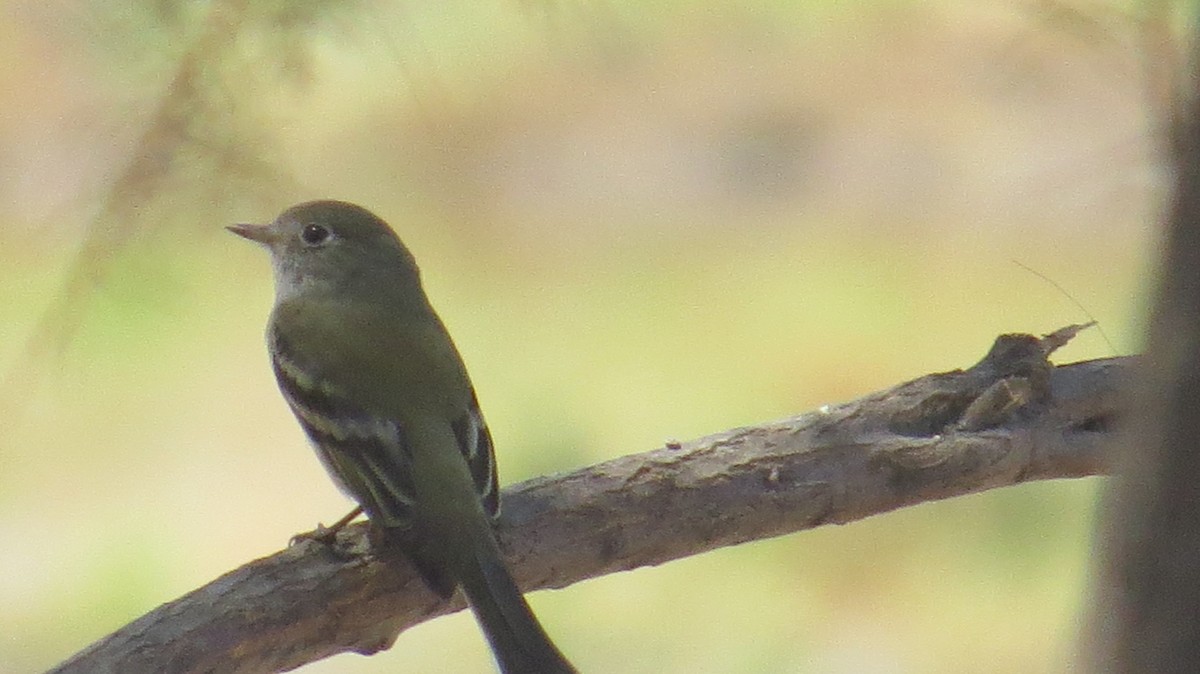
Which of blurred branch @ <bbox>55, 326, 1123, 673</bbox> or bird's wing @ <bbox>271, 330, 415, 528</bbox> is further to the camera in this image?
bird's wing @ <bbox>271, 330, 415, 528</bbox>

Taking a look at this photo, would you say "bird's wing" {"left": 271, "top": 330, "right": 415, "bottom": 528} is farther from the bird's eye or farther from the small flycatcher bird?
the bird's eye

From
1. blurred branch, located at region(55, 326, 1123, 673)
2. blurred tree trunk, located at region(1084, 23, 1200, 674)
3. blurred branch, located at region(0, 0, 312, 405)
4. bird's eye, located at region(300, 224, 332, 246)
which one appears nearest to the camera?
blurred tree trunk, located at region(1084, 23, 1200, 674)

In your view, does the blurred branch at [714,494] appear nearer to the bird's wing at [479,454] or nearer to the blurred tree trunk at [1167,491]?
the bird's wing at [479,454]

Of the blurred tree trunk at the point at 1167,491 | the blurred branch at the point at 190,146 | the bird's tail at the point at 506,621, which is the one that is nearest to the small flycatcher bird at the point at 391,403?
the bird's tail at the point at 506,621

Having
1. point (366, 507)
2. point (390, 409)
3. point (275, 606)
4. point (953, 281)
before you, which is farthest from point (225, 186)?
point (953, 281)

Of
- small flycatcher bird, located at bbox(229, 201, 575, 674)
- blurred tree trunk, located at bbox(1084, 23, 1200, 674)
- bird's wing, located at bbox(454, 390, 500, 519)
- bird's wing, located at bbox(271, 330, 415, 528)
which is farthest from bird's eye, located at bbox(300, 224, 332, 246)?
blurred tree trunk, located at bbox(1084, 23, 1200, 674)

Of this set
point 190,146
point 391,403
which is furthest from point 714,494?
point 190,146
